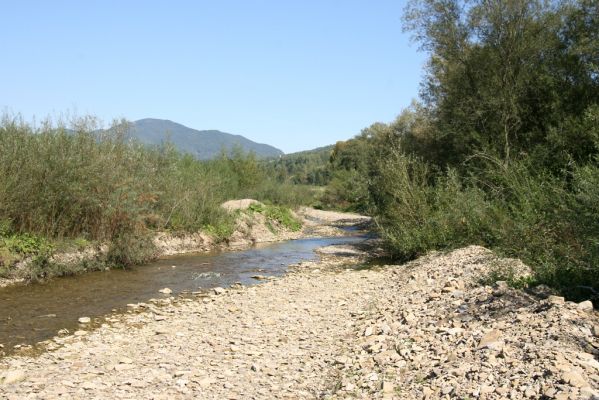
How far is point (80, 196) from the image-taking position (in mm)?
15383

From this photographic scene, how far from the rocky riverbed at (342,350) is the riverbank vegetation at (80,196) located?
5511mm

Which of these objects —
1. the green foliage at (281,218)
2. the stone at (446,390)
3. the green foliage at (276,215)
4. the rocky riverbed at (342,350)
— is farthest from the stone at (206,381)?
the green foliage at (281,218)

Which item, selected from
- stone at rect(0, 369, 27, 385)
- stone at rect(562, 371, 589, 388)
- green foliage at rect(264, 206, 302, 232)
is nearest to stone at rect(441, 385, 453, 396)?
stone at rect(562, 371, 589, 388)

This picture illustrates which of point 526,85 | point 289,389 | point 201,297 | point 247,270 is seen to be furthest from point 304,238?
point 289,389

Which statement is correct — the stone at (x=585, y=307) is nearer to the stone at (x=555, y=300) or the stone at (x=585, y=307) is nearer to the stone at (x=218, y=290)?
the stone at (x=555, y=300)

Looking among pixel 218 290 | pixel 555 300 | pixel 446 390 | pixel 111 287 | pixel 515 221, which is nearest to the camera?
pixel 446 390

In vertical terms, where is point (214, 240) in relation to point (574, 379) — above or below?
below

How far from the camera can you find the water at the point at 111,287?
950cm

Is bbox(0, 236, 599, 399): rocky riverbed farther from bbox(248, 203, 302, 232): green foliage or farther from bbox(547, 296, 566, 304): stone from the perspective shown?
bbox(248, 203, 302, 232): green foliage

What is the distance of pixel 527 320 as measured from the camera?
250 inches

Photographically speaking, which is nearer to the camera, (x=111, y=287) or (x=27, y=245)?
(x=111, y=287)

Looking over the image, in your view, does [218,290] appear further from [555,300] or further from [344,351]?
[555,300]

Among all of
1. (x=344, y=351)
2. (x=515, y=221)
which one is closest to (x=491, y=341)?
(x=344, y=351)

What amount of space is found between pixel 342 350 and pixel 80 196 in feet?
37.2
